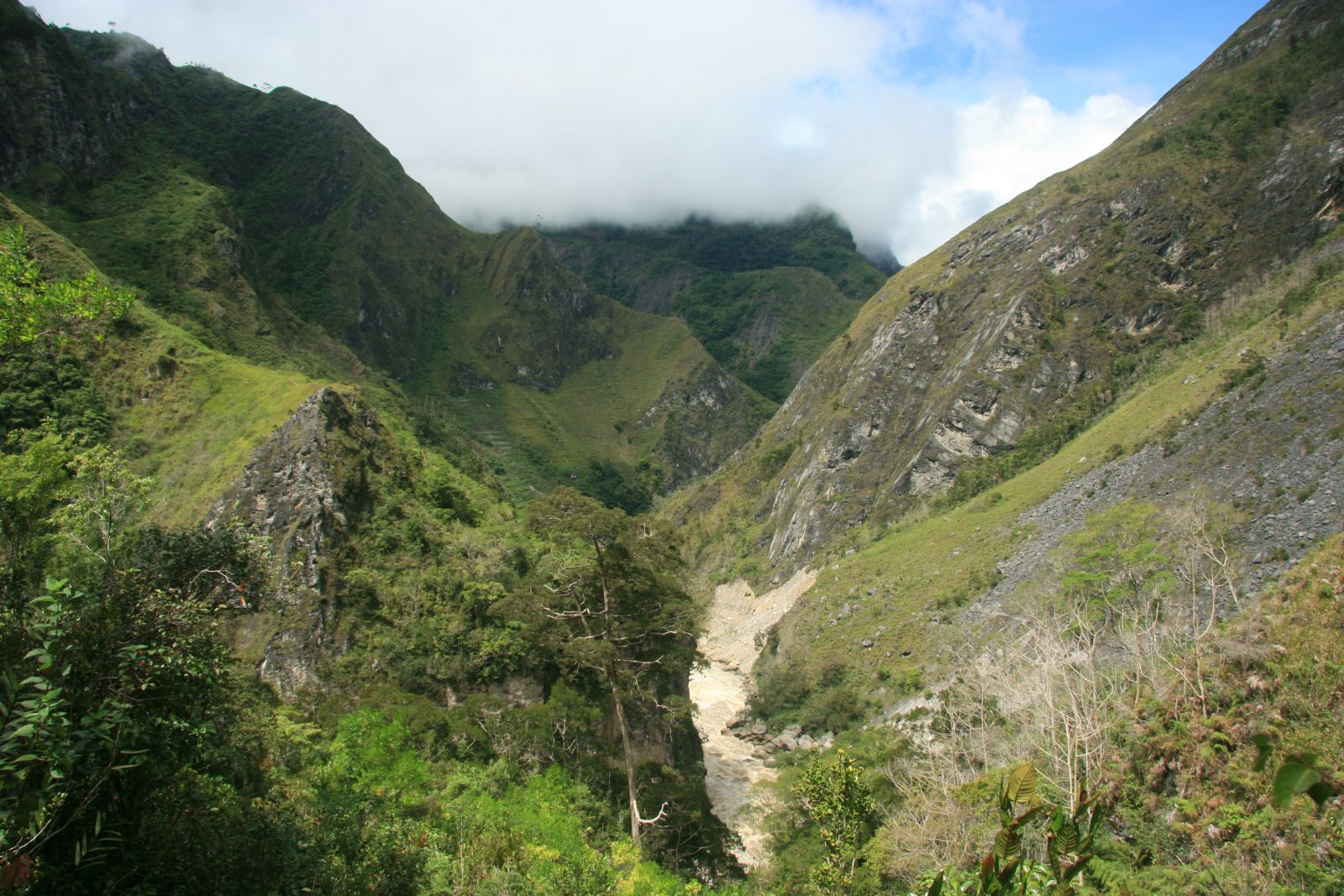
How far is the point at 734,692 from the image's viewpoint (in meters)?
61.5

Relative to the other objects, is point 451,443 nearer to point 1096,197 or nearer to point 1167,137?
point 1096,197

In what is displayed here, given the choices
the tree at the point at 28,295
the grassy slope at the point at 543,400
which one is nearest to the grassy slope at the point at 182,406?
the tree at the point at 28,295

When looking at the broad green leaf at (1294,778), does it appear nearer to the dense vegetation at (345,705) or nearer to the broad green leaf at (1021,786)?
the broad green leaf at (1021,786)

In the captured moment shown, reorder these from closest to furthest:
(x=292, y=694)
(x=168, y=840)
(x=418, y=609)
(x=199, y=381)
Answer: (x=168, y=840) → (x=292, y=694) → (x=418, y=609) → (x=199, y=381)

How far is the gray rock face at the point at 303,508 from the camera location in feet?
89.4

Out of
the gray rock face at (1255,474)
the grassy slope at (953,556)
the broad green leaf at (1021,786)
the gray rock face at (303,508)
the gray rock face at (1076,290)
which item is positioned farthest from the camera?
the gray rock face at (1076,290)

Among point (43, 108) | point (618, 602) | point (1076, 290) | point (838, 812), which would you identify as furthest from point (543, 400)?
point (838, 812)

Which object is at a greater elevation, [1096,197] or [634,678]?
[1096,197]

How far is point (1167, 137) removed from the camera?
3182 inches

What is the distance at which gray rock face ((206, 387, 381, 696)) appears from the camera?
2725cm

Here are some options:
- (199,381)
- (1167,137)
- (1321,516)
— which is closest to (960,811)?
(1321,516)

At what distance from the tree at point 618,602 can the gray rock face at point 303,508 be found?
1007 cm

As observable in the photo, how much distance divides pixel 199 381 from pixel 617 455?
126 meters

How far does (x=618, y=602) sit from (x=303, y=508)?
55.9ft
